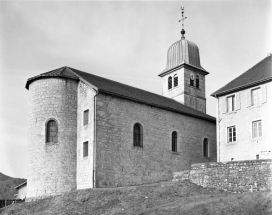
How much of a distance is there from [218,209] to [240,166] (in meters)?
6.24

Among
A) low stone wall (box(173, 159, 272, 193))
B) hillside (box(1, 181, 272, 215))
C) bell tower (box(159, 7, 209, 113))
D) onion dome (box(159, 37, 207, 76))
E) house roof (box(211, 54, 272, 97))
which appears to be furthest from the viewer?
onion dome (box(159, 37, 207, 76))

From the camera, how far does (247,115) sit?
32.9 meters

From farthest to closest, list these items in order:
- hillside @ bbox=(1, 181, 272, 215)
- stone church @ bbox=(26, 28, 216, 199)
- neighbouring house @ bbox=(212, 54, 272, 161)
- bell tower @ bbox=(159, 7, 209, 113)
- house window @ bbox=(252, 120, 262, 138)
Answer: bell tower @ bbox=(159, 7, 209, 113), house window @ bbox=(252, 120, 262, 138), neighbouring house @ bbox=(212, 54, 272, 161), stone church @ bbox=(26, 28, 216, 199), hillside @ bbox=(1, 181, 272, 215)

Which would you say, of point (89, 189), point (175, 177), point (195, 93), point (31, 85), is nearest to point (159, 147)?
point (175, 177)

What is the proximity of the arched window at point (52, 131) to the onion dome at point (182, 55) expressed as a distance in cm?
2001

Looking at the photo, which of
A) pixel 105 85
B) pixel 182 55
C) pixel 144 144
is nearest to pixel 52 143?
pixel 105 85

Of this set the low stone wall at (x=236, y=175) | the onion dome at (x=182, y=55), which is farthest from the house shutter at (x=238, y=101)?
the onion dome at (x=182, y=55)

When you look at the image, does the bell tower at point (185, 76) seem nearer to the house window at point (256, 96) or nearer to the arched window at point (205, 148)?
the arched window at point (205, 148)

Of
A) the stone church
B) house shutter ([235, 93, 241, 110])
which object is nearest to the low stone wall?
the stone church

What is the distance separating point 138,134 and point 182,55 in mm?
17749

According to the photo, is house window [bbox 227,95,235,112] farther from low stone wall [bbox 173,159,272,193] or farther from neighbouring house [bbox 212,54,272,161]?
low stone wall [bbox 173,159,272,193]

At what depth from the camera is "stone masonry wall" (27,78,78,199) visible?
31016mm

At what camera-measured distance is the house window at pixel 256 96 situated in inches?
1272

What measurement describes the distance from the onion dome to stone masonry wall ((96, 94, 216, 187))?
11.6 m
